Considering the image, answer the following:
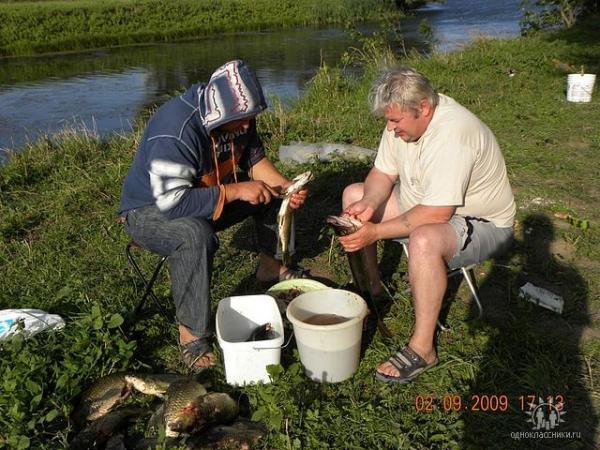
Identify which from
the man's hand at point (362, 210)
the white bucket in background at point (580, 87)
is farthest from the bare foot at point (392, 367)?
the white bucket in background at point (580, 87)

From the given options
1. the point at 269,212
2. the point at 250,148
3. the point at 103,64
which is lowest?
the point at 103,64

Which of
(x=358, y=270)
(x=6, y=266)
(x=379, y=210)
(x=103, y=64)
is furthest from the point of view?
(x=103, y=64)

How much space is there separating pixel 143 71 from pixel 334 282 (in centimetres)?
1378

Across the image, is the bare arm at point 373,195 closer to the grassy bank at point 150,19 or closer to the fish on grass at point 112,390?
the fish on grass at point 112,390

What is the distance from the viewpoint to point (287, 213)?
3.20 meters

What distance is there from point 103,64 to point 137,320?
15.9 m

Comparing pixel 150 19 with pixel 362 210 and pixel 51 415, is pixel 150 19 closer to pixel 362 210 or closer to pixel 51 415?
pixel 362 210

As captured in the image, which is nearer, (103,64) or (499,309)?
(499,309)

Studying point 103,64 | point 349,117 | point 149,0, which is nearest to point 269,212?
point 349,117

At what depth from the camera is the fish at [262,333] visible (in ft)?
9.62

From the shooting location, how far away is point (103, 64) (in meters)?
17.4

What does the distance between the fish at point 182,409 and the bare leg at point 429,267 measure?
3.05 ft

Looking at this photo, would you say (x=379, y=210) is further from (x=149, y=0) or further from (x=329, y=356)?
(x=149, y=0)

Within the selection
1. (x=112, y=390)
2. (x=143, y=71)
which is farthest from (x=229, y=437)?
(x=143, y=71)
